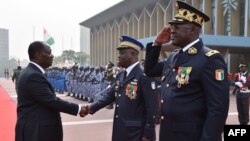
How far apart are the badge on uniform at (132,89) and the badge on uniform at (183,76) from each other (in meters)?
0.96

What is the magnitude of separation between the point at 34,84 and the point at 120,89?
914mm

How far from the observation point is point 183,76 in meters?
2.39

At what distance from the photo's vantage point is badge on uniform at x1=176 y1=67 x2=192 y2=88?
7.78 feet

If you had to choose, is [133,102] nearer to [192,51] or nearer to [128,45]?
[128,45]

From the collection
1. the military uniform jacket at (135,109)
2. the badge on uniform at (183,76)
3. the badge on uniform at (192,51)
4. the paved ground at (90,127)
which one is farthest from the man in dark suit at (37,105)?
the paved ground at (90,127)

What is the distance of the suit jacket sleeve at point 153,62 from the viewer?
2.69 m

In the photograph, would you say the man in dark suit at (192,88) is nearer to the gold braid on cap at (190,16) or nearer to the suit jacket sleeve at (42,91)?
the gold braid on cap at (190,16)

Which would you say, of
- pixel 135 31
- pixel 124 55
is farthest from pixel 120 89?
pixel 135 31

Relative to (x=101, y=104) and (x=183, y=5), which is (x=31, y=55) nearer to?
(x=101, y=104)

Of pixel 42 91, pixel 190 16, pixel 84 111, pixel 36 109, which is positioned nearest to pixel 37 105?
pixel 36 109

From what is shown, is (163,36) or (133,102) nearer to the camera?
(163,36)

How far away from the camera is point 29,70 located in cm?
319

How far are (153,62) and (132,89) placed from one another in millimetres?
682

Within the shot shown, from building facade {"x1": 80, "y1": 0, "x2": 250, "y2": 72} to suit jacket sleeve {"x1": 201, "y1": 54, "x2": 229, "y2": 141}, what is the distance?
15496mm
